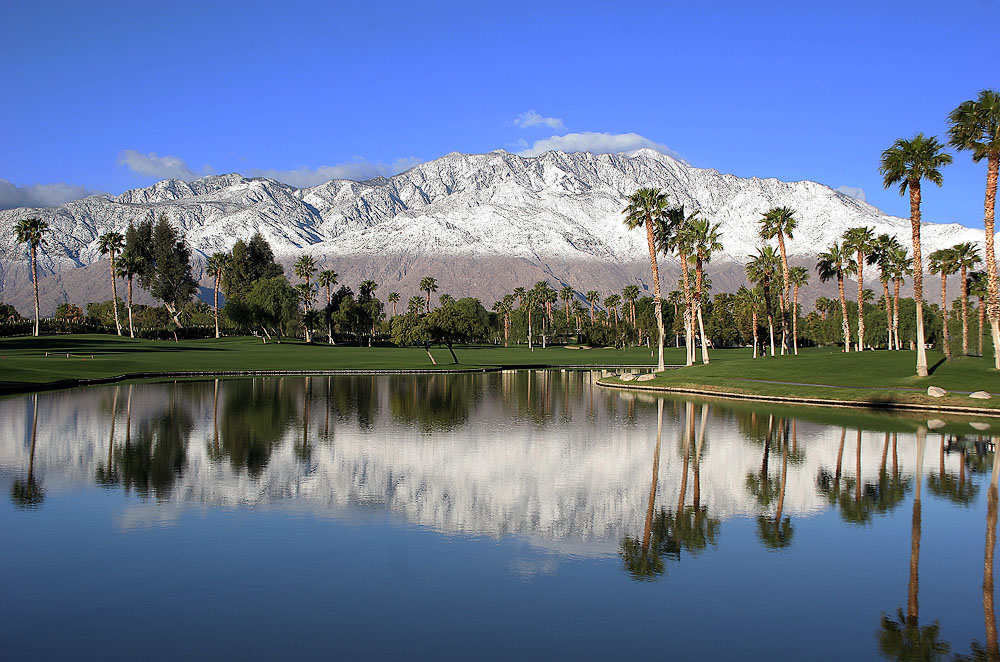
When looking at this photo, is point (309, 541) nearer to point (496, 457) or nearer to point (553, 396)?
point (496, 457)

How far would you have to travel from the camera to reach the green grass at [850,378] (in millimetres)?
44938

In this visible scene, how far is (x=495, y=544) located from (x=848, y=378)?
43.8 meters

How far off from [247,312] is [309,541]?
126317 millimetres

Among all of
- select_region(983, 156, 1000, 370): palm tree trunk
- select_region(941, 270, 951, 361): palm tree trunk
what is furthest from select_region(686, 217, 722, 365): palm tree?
select_region(983, 156, 1000, 370): palm tree trunk

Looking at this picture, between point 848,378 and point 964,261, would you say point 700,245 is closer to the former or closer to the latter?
point 848,378

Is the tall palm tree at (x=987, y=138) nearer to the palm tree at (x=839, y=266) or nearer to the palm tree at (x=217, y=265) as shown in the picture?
the palm tree at (x=839, y=266)

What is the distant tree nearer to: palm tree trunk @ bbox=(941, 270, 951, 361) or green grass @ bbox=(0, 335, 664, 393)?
green grass @ bbox=(0, 335, 664, 393)

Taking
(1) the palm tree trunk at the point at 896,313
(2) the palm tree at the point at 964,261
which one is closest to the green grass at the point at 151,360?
(1) the palm tree trunk at the point at 896,313

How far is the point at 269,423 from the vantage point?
118 feet

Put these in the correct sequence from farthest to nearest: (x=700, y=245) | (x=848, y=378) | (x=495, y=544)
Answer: (x=700, y=245), (x=848, y=378), (x=495, y=544)

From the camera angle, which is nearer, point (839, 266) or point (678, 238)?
point (678, 238)

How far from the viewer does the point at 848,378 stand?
53094 mm

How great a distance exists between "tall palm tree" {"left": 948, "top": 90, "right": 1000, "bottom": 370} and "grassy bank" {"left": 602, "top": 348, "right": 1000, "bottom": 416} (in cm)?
440

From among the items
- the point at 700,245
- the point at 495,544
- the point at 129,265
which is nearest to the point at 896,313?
the point at 700,245
